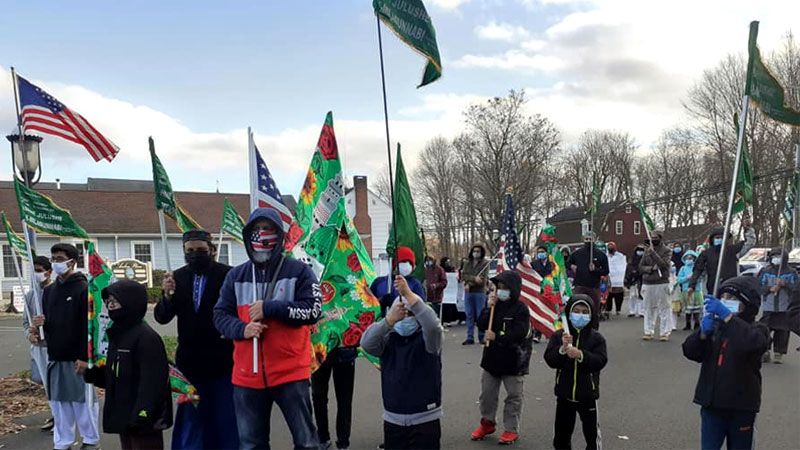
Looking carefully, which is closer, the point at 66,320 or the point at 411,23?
the point at 411,23

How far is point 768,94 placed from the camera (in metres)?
4.72

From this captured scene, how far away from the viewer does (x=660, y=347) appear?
10.1 metres

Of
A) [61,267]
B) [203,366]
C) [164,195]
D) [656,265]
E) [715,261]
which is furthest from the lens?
[656,265]

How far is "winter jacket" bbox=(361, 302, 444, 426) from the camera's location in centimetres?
373

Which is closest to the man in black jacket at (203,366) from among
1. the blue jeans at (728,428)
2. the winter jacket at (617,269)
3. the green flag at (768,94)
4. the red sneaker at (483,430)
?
the red sneaker at (483,430)

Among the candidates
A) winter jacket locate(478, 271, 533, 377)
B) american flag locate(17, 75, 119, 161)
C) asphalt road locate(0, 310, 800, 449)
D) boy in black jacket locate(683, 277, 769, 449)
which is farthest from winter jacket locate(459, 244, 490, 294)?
boy in black jacket locate(683, 277, 769, 449)

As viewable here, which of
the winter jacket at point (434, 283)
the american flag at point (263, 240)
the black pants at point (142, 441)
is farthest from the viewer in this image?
the winter jacket at point (434, 283)

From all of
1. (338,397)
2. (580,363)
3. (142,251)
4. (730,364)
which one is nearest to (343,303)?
(338,397)

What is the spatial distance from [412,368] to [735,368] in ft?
7.06

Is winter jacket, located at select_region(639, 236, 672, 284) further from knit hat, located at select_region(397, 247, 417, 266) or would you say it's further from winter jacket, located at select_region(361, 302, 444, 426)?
winter jacket, located at select_region(361, 302, 444, 426)

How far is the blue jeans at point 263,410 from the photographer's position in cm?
376

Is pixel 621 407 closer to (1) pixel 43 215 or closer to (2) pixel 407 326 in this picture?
(2) pixel 407 326

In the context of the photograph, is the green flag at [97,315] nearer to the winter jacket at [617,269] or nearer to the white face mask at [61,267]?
the white face mask at [61,267]

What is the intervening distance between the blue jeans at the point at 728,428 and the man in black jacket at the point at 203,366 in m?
3.37
